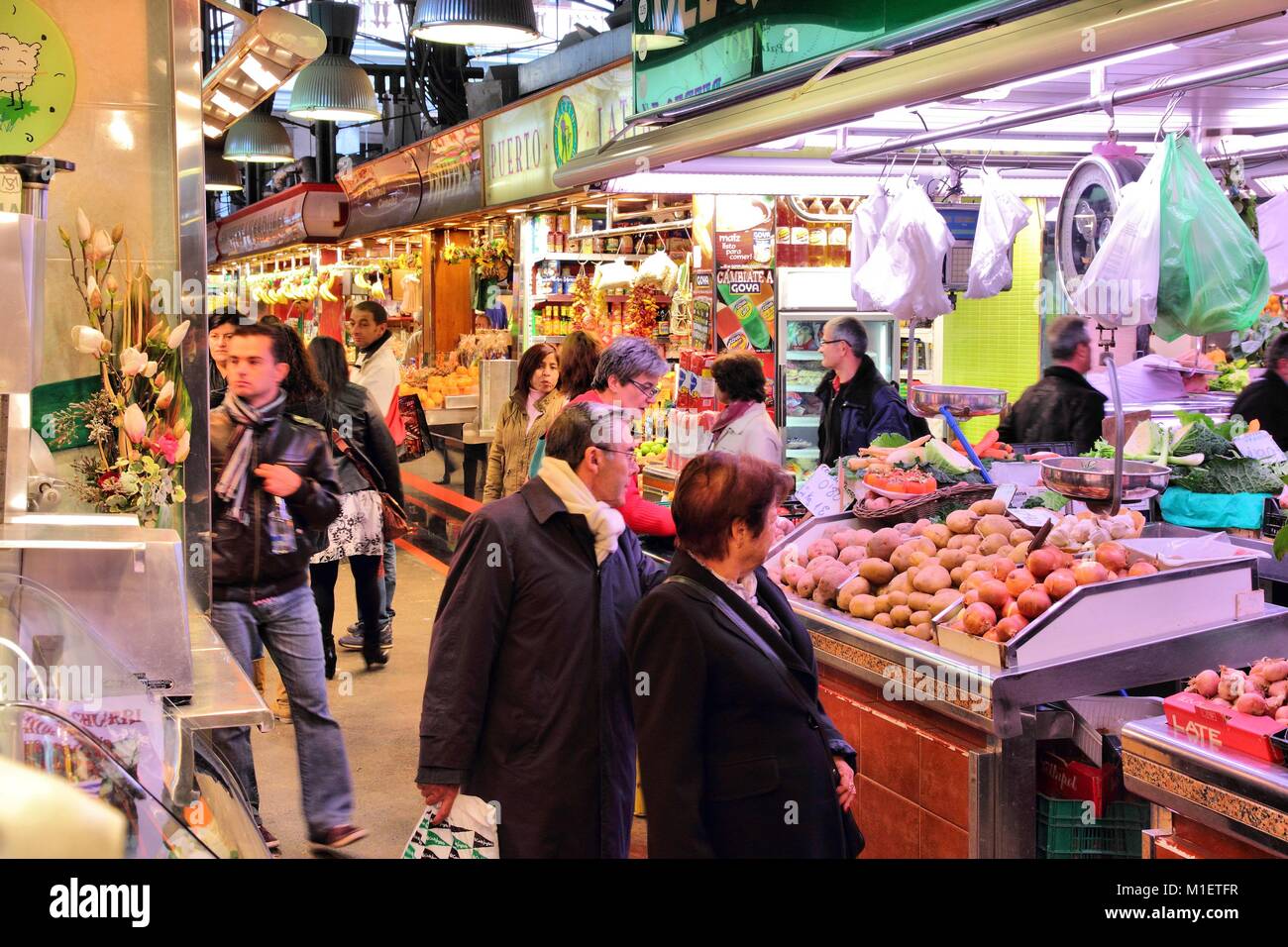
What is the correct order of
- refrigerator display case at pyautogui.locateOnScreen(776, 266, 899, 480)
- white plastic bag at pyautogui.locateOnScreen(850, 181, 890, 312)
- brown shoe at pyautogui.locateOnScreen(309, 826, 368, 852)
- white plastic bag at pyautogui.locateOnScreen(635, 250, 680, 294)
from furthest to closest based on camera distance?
white plastic bag at pyautogui.locateOnScreen(635, 250, 680, 294) < refrigerator display case at pyautogui.locateOnScreen(776, 266, 899, 480) < white plastic bag at pyautogui.locateOnScreen(850, 181, 890, 312) < brown shoe at pyautogui.locateOnScreen(309, 826, 368, 852)

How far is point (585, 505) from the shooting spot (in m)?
3.13

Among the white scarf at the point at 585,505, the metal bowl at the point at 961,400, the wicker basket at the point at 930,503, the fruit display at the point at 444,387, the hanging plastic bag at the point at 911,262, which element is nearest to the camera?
the white scarf at the point at 585,505

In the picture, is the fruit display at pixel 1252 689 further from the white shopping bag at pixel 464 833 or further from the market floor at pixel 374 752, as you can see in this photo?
the market floor at pixel 374 752

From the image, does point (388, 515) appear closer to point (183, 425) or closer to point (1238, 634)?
point (183, 425)

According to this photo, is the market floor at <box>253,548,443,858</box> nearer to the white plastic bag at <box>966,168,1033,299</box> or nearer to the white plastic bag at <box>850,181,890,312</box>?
the white plastic bag at <box>850,181,890,312</box>

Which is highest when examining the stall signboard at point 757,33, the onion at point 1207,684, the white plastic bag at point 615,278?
the stall signboard at point 757,33

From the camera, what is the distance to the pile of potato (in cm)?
420

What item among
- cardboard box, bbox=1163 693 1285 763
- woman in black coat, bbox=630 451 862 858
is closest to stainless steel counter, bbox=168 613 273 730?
woman in black coat, bbox=630 451 862 858

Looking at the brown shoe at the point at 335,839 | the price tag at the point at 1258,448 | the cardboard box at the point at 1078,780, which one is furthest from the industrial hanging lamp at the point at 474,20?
the cardboard box at the point at 1078,780

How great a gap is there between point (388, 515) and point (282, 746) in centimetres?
120

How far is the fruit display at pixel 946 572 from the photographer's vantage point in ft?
12.7

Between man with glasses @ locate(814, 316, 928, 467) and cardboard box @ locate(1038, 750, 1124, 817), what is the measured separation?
2.93m

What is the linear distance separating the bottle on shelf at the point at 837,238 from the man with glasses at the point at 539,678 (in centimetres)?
599
